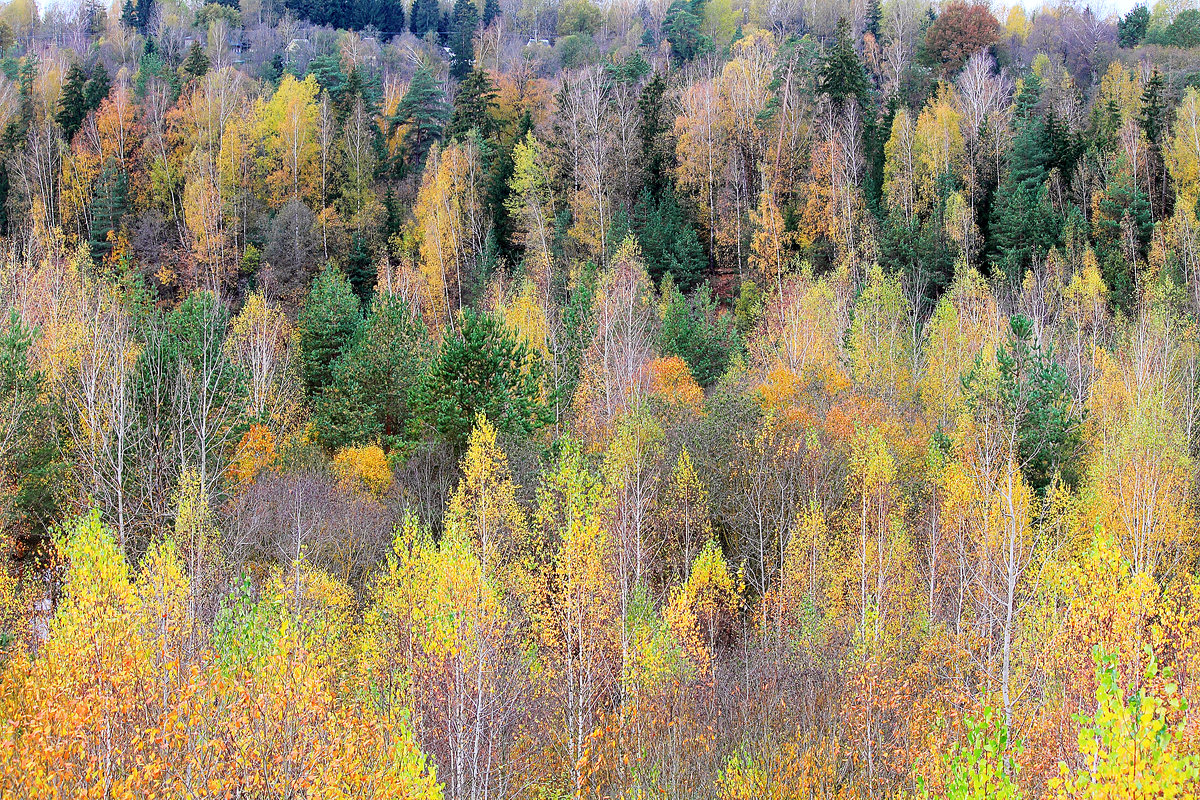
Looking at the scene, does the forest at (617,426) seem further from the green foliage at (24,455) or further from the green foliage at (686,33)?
the green foliage at (686,33)

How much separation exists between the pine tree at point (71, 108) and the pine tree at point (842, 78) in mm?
53273

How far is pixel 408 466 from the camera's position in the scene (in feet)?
102

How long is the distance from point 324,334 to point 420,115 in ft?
106

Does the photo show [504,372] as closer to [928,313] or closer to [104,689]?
[104,689]

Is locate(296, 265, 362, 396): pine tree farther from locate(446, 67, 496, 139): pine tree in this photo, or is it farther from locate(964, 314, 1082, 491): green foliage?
locate(964, 314, 1082, 491): green foliage

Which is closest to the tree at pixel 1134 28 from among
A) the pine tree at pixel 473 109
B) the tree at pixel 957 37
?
the tree at pixel 957 37

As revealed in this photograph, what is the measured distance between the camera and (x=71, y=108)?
65562 millimetres

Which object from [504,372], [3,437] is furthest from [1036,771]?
[3,437]

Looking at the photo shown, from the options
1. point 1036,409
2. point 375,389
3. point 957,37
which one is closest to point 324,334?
point 375,389

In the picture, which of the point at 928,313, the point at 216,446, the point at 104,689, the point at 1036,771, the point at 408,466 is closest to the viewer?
the point at 104,689

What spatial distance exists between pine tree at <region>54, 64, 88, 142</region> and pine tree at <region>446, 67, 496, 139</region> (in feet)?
90.0

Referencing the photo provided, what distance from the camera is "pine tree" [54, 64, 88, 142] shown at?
2574 inches

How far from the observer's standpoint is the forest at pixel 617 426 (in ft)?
49.4

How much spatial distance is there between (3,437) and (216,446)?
224 inches
